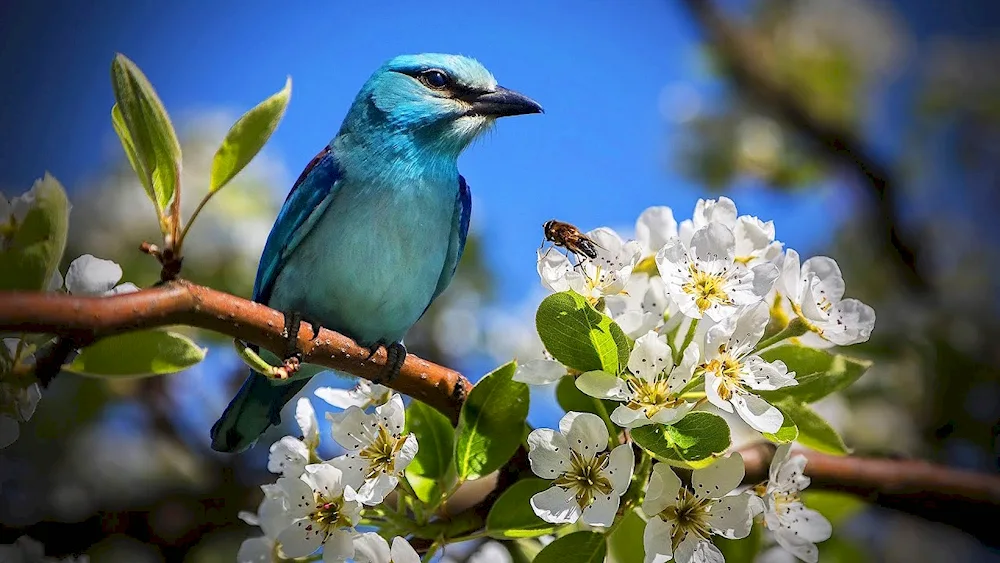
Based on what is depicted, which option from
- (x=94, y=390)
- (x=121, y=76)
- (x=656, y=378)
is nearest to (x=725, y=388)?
(x=656, y=378)

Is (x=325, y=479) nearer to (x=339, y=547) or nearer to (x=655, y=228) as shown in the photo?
(x=339, y=547)

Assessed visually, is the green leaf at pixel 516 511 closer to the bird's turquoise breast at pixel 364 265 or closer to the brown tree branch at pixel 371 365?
the brown tree branch at pixel 371 365

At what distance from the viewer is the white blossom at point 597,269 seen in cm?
176

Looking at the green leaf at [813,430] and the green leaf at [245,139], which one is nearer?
the green leaf at [245,139]

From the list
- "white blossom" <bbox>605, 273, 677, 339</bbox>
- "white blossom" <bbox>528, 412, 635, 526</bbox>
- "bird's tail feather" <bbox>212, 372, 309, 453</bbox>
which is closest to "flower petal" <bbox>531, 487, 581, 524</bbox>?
"white blossom" <bbox>528, 412, 635, 526</bbox>

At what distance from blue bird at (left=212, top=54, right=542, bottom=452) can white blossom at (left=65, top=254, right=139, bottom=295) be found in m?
1.03

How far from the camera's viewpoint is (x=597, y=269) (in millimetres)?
1798

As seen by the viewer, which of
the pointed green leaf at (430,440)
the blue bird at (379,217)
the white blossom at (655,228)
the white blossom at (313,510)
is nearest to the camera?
the white blossom at (313,510)

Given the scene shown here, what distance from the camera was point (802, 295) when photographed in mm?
1793

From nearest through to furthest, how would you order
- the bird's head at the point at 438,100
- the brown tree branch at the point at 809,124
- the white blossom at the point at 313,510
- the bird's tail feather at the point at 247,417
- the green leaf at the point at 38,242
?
the green leaf at the point at 38,242 → the white blossom at the point at 313,510 → the bird's tail feather at the point at 247,417 → the bird's head at the point at 438,100 → the brown tree branch at the point at 809,124

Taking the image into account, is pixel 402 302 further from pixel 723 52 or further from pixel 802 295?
pixel 723 52

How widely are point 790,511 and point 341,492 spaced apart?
87 centimetres

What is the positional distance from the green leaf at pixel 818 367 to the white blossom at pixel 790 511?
0.14 metres

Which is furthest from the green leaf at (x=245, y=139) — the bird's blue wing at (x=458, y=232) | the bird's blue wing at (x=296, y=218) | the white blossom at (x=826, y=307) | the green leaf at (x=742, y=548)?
the bird's blue wing at (x=458, y=232)
